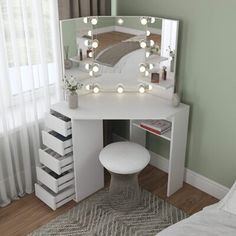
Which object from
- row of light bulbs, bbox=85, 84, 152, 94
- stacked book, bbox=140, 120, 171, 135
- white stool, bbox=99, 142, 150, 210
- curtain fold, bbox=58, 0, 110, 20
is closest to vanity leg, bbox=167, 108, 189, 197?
stacked book, bbox=140, 120, 171, 135

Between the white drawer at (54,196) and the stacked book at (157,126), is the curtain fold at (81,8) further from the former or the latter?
the white drawer at (54,196)

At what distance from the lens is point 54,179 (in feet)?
9.31

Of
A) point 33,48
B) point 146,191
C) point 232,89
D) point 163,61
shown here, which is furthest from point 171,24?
point 146,191

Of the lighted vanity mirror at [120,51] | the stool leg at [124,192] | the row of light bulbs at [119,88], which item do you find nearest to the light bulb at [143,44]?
the lighted vanity mirror at [120,51]

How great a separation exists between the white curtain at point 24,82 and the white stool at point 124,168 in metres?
0.67

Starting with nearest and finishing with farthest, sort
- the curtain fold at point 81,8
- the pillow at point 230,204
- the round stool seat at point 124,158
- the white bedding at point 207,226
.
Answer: the white bedding at point 207,226 < the pillow at point 230,204 < the round stool seat at point 124,158 < the curtain fold at point 81,8

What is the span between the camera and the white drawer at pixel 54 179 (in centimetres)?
286

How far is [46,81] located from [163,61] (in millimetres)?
956

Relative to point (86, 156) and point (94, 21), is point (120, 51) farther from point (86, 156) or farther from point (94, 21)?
point (86, 156)

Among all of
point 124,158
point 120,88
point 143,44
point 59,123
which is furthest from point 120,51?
point 124,158

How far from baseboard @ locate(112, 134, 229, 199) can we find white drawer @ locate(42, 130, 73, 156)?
0.98 meters

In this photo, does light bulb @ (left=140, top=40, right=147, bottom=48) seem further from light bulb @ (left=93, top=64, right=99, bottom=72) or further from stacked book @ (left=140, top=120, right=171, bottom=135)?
stacked book @ (left=140, top=120, right=171, bottom=135)

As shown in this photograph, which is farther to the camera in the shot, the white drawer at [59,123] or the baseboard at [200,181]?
the baseboard at [200,181]

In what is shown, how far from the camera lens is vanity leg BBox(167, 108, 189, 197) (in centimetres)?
285
